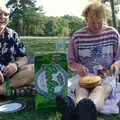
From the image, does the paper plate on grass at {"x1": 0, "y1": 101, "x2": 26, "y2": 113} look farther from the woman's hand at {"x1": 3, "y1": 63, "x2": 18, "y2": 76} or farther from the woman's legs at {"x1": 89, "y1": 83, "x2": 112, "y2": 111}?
the woman's legs at {"x1": 89, "y1": 83, "x2": 112, "y2": 111}

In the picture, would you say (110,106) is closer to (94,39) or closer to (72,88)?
(72,88)

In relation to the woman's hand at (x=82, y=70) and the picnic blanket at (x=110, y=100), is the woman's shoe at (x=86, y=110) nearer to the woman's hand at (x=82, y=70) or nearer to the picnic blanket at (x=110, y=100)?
the picnic blanket at (x=110, y=100)

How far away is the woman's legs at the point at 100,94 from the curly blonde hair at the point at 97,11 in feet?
2.36

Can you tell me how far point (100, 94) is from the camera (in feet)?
10.7

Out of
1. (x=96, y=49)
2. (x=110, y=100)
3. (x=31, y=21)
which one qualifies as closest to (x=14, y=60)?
(x=96, y=49)

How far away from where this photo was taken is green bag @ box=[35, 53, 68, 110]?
3373 millimetres

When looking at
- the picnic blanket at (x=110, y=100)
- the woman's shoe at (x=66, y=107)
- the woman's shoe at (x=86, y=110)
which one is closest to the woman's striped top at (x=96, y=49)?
the picnic blanket at (x=110, y=100)

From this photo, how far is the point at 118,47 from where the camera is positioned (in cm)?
379

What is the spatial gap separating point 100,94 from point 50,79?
0.51m

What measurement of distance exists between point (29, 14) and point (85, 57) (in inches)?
1611

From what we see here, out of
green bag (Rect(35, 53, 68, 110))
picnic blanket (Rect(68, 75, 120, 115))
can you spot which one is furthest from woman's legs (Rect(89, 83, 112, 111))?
green bag (Rect(35, 53, 68, 110))

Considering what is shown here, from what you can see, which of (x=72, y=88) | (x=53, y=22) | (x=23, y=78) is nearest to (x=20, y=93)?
(x=23, y=78)

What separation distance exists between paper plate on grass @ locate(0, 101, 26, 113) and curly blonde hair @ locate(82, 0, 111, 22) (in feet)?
3.86

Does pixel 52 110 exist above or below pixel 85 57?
below
